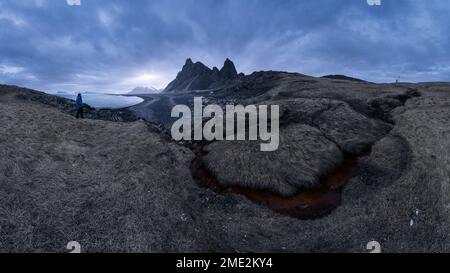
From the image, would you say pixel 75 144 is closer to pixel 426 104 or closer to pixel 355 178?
pixel 355 178

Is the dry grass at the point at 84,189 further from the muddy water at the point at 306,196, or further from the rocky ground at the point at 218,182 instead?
the muddy water at the point at 306,196

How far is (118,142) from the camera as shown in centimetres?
2588

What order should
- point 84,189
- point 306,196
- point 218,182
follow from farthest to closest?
1. point 218,182
2. point 306,196
3. point 84,189

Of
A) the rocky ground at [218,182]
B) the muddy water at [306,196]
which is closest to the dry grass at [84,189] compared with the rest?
the rocky ground at [218,182]

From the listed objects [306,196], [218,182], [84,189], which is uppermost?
[84,189]

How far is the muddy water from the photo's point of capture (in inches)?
800

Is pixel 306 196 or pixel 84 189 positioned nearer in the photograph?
pixel 84 189

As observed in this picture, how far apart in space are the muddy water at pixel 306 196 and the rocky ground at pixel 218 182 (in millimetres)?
447

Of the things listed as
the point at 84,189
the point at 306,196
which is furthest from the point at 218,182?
the point at 84,189

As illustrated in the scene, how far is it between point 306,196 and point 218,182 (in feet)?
24.8

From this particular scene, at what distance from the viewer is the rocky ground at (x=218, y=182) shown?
571 inches

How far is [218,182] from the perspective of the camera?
2430 centimetres

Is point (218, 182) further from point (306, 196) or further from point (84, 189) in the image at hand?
point (84, 189)
